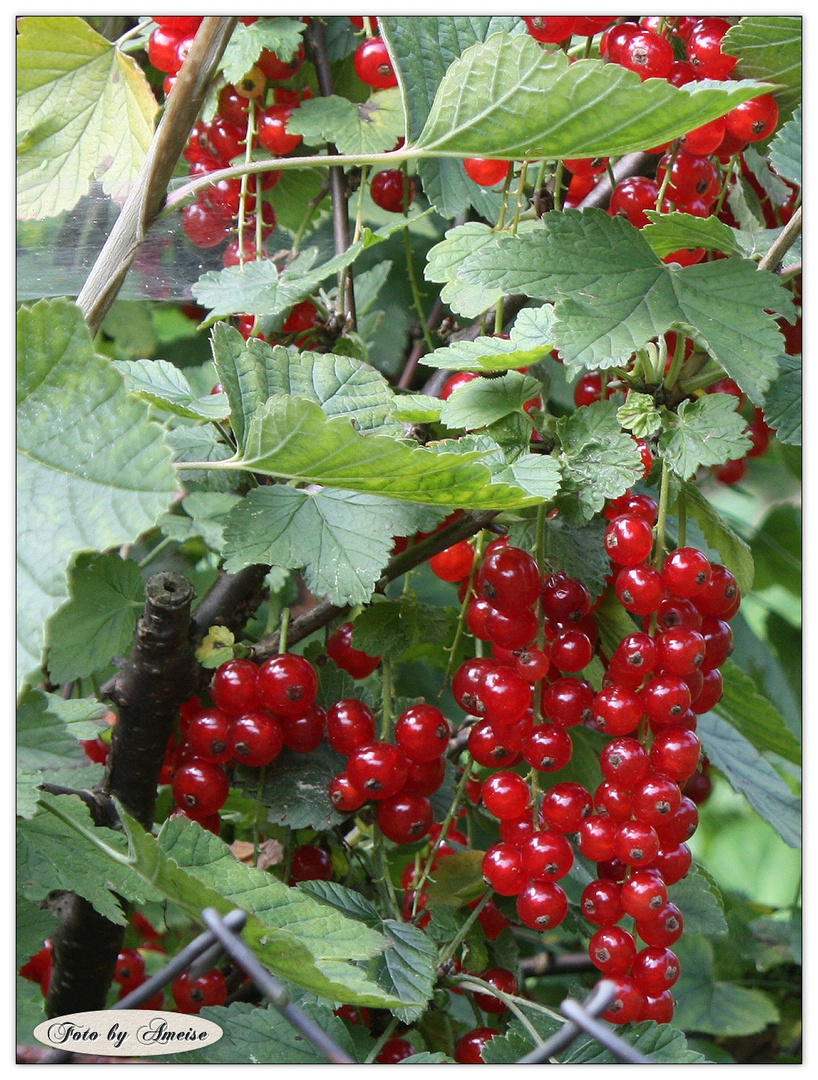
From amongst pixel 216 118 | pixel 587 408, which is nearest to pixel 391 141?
pixel 216 118

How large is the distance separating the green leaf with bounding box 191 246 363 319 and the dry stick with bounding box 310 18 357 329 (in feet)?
0.11

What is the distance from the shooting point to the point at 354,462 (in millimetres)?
406

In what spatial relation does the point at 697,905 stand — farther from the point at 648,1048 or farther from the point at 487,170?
the point at 487,170

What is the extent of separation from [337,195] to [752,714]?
433 millimetres

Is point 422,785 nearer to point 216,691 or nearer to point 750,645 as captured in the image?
point 216,691

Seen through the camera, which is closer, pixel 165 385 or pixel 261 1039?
pixel 261 1039

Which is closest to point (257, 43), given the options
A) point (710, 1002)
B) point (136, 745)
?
point (136, 745)

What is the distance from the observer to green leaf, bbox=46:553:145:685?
0.59 m

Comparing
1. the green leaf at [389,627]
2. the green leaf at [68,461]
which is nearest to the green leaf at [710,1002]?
the green leaf at [389,627]

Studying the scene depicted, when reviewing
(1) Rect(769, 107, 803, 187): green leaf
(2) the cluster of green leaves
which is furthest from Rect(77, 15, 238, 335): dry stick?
(1) Rect(769, 107, 803, 187): green leaf

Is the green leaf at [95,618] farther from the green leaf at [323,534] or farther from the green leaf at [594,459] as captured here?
the green leaf at [594,459]

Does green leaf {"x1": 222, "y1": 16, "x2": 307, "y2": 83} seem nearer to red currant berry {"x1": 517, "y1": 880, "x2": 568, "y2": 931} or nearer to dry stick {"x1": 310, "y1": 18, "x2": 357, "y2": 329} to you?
dry stick {"x1": 310, "y1": 18, "x2": 357, "y2": 329}

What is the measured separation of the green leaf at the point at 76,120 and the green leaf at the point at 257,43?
0.17 feet

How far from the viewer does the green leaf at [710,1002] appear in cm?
89
